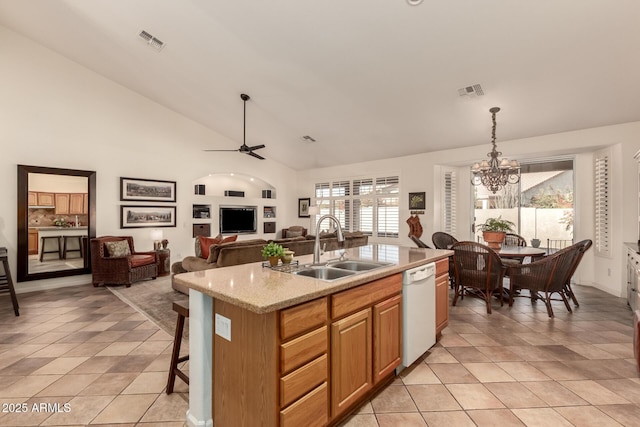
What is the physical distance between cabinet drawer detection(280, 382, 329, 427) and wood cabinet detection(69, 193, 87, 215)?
6.05 meters

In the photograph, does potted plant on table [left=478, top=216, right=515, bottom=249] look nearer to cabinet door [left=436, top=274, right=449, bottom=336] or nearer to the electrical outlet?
cabinet door [left=436, top=274, right=449, bottom=336]

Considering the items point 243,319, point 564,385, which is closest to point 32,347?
point 243,319

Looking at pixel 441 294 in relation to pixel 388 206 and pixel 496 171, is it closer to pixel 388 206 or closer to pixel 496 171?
pixel 496 171

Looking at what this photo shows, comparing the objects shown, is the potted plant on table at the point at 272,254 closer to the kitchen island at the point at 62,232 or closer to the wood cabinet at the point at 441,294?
the wood cabinet at the point at 441,294

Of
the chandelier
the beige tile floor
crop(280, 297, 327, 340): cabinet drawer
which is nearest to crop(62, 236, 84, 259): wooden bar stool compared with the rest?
the beige tile floor

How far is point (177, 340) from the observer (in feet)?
6.93

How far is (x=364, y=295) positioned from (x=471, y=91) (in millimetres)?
3772

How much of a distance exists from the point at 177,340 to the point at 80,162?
5.22 metres

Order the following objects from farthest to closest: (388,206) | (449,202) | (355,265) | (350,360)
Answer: (388,206) → (449,202) → (355,265) → (350,360)

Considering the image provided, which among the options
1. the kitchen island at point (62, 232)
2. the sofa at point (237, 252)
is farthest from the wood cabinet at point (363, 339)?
the kitchen island at point (62, 232)

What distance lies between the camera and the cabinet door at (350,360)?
65.9 inches

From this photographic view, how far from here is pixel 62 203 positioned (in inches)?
211

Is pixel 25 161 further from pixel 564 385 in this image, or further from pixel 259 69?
pixel 564 385

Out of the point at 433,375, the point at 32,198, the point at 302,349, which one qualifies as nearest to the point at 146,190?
the point at 32,198
